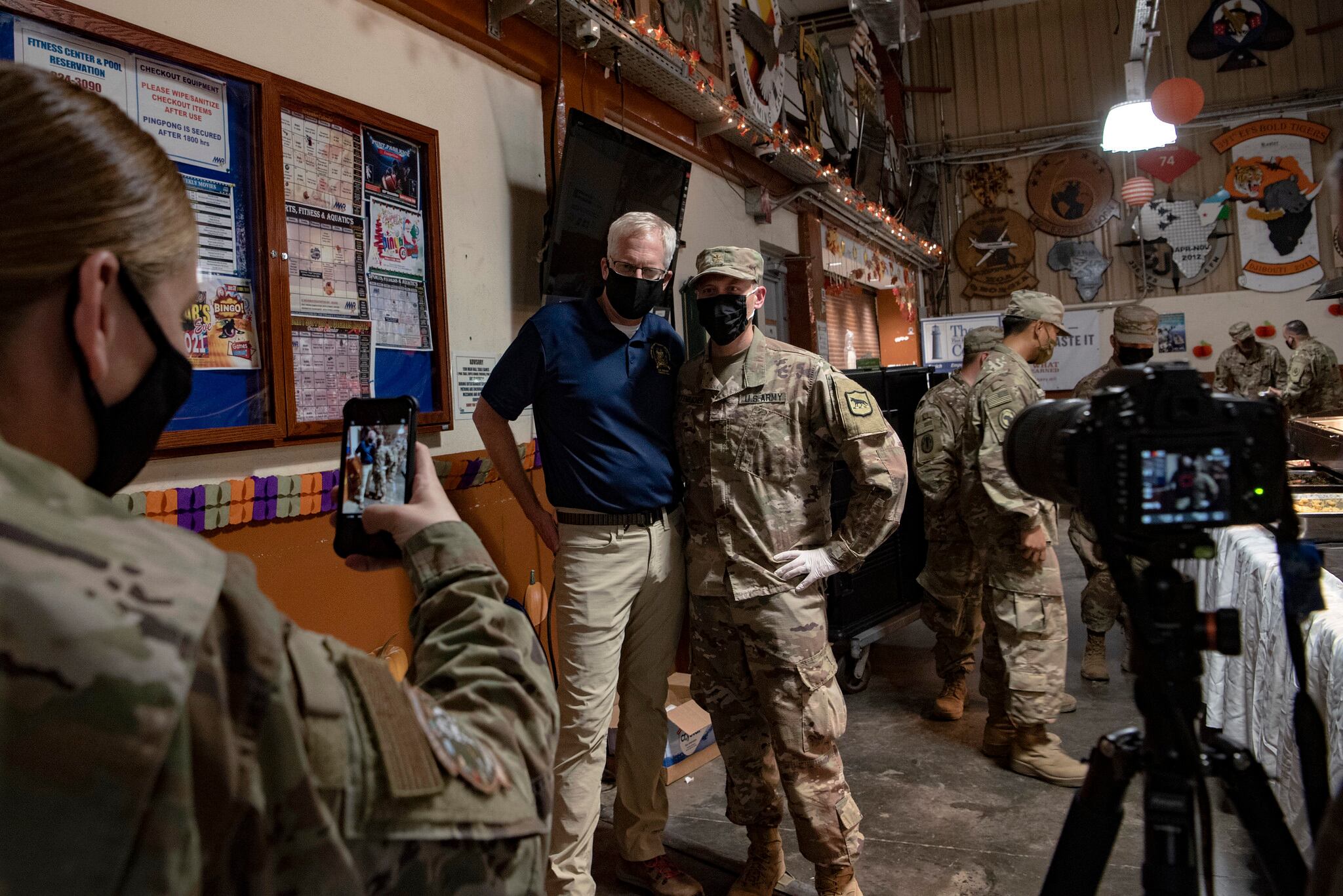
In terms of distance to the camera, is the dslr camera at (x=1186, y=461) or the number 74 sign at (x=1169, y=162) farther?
the number 74 sign at (x=1169, y=162)

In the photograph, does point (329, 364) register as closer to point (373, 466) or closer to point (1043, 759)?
point (373, 466)

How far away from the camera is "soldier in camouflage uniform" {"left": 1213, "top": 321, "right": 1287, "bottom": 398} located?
7.95m

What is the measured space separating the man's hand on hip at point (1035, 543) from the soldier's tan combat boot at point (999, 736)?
1.92 feet

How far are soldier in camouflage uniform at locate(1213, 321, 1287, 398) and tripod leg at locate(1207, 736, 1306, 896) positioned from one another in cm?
829

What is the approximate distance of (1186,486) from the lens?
35.4 inches

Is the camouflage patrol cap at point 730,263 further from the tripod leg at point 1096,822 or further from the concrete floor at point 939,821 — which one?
the concrete floor at point 939,821

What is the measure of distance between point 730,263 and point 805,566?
74cm

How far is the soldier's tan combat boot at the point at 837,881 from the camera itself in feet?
6.59

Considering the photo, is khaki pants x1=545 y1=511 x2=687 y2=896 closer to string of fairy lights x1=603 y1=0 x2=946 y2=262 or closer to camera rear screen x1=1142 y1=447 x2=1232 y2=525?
camera rear screen x1=1142 y1=447 x2=1232 y2=525

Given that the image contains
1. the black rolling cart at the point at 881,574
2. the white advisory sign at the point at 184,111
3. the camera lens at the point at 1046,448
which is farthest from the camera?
the black rolling cart at the point at 881,574

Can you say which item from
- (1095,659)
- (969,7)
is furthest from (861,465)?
(969,7)

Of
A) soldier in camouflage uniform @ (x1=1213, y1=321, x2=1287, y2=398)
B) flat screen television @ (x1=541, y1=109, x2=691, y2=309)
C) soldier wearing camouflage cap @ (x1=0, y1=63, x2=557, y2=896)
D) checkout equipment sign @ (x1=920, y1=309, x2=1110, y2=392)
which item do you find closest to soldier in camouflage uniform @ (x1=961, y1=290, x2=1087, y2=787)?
flat screen television @ (x1=541, y1=109, x2=691, y2=309)

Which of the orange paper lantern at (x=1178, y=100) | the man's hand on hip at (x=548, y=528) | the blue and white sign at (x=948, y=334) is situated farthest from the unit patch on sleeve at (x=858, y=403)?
the blue and white sign at (x=948, y=334)

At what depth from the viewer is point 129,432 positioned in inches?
24.0
